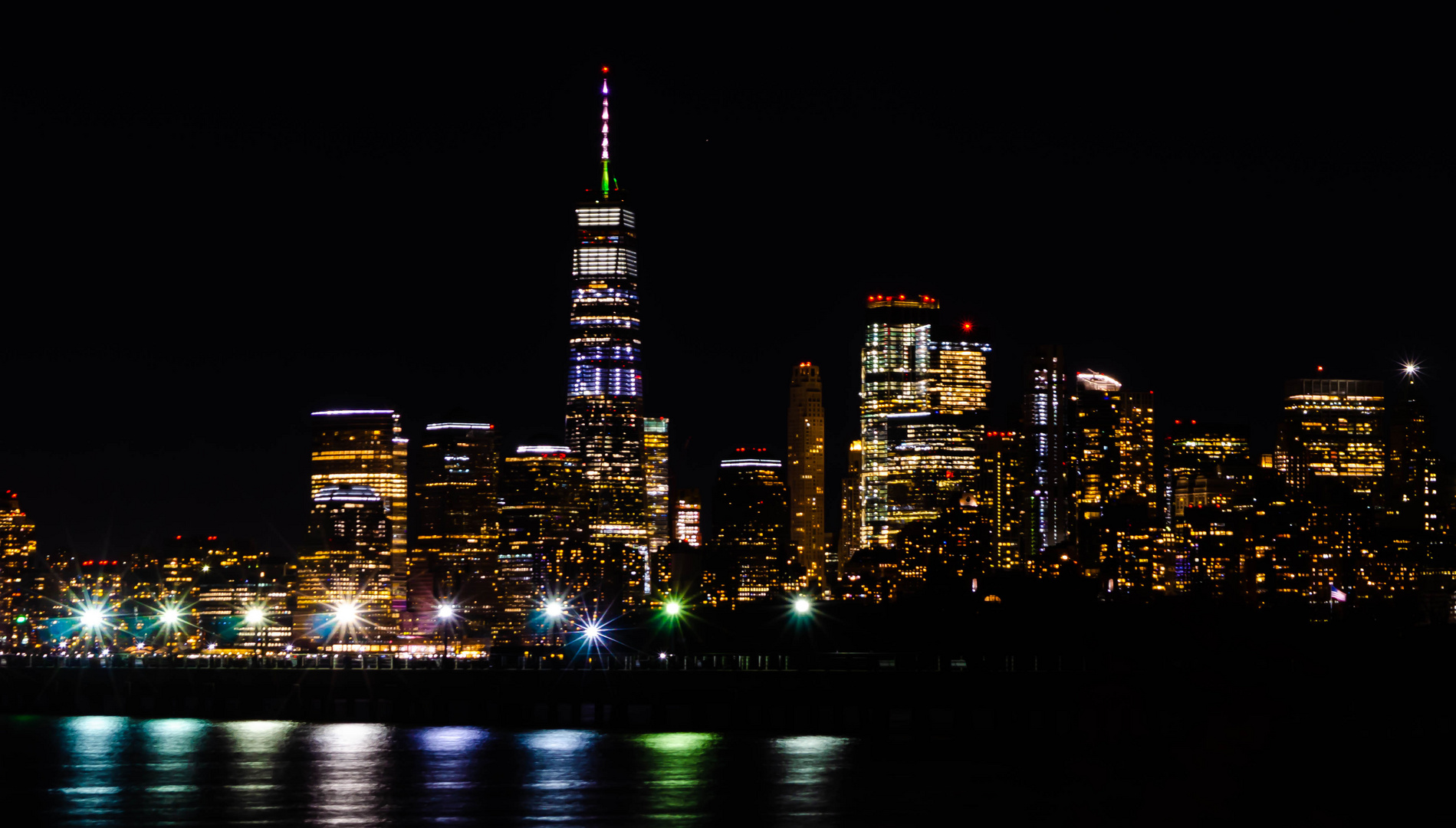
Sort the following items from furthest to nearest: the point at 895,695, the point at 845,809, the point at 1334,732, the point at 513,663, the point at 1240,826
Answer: the point at 513,663
the point at 895,695
the point at 1334,732
the point at 845,809
the point at 1240,826

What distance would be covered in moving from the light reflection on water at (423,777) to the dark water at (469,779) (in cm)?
18

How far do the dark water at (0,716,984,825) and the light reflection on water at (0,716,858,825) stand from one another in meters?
0.18

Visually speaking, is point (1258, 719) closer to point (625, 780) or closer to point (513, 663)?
point (625, 780)

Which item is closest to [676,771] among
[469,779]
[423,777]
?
[469,779]

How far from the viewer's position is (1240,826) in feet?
266

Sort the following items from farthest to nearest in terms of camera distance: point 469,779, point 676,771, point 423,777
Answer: point 676,771 < point 423,777 < point 469,779

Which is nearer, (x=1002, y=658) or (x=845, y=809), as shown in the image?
(x=845, y=809)

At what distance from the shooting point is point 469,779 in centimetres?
10100

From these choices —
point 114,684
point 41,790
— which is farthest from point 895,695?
point 114,684

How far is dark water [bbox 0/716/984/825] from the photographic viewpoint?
87.0 meters

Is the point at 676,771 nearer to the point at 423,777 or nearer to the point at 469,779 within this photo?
the point at 469,779

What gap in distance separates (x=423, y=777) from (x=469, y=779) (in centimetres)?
275

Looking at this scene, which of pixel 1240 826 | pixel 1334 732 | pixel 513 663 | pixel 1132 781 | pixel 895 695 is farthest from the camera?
pixel 513 663

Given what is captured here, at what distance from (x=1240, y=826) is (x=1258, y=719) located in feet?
148
